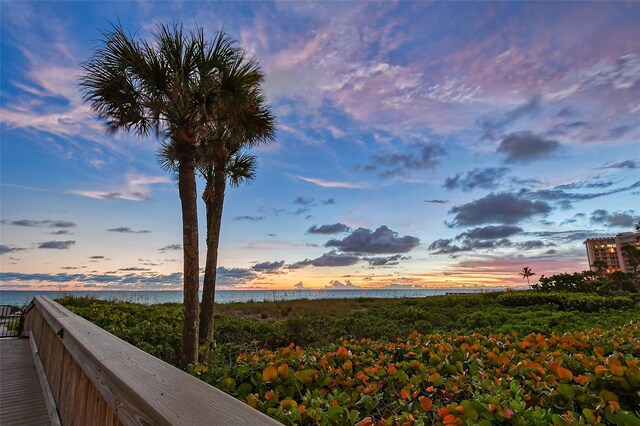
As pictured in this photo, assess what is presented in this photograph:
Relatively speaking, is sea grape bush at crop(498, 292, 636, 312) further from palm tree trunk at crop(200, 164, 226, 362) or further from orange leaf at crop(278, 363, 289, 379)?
orange leaf at crop(278, 363, 289, 379)

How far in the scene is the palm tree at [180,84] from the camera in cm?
559

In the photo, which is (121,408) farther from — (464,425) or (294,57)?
(294,57)

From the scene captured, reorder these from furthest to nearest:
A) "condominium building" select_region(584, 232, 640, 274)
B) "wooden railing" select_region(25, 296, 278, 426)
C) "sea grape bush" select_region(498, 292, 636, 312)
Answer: "condominium building" select_region(584, 232, 640, 274) < "sea grape bush" select_region(498, 292, 636, 312) < "wooden railing" select_region(25, 296, 278, 426)

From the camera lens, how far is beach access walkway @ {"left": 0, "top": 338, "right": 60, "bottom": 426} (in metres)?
3.33

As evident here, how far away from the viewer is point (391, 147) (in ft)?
48.4

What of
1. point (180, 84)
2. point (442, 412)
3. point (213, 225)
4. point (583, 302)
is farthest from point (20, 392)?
point (583, 302)

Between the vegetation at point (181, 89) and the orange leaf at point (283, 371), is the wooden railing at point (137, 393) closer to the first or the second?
the orange leaf at point (283, 371)

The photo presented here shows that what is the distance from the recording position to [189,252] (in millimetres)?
5641

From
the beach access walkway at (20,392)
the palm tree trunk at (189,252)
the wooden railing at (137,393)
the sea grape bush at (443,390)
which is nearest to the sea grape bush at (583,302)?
the sea grape bush at (443,390)

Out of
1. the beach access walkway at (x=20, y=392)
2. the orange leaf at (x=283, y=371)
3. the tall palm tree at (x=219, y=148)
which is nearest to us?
the orange leaf at (x=283, y=371)

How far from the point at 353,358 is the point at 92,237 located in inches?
618

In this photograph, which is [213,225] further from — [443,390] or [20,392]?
[443,390]

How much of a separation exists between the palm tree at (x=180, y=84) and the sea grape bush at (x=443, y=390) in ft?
10.9

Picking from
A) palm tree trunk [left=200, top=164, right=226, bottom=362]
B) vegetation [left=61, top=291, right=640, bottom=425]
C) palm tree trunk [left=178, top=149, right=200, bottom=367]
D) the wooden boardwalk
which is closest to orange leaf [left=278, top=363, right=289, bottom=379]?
vegetation [left=61, top=291, right=640, bottom=425]
